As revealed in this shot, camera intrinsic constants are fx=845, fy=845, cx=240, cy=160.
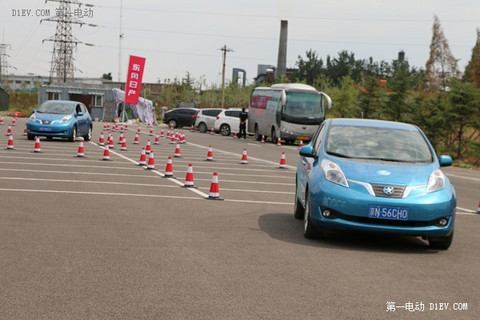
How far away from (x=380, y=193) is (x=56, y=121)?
22.8 metres

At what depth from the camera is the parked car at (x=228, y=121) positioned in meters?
55.3

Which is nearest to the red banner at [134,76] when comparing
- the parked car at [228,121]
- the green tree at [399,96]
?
the parked car at [228,121]

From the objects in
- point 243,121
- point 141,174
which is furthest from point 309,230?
point 243,121

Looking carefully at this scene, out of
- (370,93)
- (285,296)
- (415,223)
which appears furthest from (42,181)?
(370,93)

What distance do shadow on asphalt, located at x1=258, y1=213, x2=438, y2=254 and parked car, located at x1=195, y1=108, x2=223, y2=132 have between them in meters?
46.9

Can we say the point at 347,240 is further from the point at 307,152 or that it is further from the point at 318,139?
the point at 318,139

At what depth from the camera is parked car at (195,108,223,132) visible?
192 ft

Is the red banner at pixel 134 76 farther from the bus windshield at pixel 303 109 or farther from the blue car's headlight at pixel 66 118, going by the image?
the blue car's headlight at pixel 66 118

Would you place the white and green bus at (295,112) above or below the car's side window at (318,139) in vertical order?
below

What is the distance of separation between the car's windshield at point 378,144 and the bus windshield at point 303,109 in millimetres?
33317

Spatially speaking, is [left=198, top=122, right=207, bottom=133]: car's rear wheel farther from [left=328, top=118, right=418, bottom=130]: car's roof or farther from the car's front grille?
the car's front grille

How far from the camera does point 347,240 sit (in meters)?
10.3

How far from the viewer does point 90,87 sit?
78.4m

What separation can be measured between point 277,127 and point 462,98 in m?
12.3
